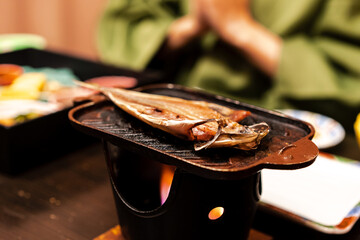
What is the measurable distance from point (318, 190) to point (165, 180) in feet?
0.94

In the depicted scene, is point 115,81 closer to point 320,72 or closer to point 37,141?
point 37,141

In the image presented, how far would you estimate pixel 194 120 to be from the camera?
16.9 inches

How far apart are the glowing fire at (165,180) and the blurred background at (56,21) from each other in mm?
1689

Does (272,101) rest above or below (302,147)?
below

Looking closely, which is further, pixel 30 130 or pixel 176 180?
pixel 30 130

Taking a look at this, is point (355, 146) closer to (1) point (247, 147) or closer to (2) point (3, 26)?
(1) point (247, 147)

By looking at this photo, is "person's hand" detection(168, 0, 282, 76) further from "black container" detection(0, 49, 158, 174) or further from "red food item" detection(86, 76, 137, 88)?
"black container" detection(0, 49, 158, 174)

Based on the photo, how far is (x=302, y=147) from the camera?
437 mm

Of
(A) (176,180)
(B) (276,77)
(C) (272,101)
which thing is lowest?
(C) (272,101)

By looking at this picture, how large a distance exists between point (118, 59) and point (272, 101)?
564 mm

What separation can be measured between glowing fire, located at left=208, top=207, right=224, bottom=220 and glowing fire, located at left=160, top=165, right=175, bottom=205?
0.06 m

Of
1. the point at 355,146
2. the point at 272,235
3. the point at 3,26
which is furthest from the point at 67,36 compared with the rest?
the point at 272,235

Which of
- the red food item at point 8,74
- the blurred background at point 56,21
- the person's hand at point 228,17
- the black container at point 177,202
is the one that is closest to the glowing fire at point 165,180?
the black container at point 177,202

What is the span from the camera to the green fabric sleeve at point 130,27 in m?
1.44
